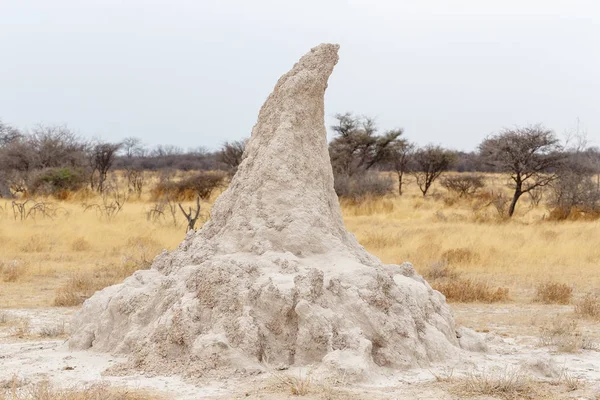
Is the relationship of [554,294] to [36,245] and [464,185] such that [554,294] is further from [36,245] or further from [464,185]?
[464,185]

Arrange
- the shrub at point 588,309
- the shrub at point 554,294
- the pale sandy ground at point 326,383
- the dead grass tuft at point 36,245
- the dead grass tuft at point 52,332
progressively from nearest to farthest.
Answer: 1. the pale sandy ground at point 326,383
2. the dead grass tuft at point 52,332
3. the shrub at point 588,309
4. the shrub at point 554,294
5. the dead grass tuft at point 36,245

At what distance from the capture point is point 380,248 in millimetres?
12141

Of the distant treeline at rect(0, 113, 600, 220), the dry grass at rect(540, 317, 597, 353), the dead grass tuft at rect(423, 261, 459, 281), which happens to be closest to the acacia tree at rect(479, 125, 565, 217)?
the distant treeline at rect(0, 113, 600, 220)

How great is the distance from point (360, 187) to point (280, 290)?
1874 centimetres

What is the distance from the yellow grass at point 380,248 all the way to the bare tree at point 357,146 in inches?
421

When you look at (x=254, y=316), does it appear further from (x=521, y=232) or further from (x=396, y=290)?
(x=521, y=232)

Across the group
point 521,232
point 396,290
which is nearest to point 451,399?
point 396,290

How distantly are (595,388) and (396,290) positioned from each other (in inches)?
56.7

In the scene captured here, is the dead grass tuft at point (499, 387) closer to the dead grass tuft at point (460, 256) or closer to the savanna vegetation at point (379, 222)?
the savanna vegetation at point (379, 222)

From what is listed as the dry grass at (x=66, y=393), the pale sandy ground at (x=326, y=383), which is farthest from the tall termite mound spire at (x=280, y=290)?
the dry grass at (x=66, y=393)

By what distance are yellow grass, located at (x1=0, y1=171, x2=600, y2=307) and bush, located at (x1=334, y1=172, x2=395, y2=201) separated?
4.75 m

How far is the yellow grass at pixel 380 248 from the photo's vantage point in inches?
369

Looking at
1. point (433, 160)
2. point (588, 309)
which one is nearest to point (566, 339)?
point (588, 309)

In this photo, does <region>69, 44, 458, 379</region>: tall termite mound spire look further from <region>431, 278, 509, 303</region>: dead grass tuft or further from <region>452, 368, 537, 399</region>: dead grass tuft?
<region>431, 278, 509, 303</region>: dead grass tuft
